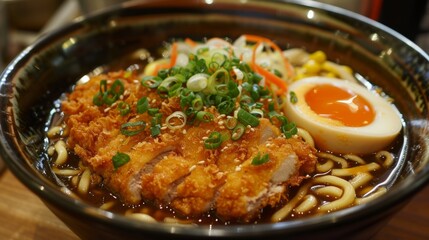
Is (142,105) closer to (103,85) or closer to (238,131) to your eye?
(103,85)

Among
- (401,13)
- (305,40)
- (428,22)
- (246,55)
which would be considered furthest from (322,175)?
(428,22)

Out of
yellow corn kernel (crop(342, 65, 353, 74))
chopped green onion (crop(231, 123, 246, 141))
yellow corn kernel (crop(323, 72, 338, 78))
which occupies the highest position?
yellow corn kernel (crop(342, 65, 353, 74))

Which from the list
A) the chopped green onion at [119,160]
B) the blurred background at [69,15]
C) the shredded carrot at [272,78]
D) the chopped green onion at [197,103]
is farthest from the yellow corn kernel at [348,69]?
the chopped green onion at [119,160]

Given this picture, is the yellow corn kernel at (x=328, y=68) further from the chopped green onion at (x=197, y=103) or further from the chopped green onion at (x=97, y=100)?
the chopped green onion at (x=97, y=100)

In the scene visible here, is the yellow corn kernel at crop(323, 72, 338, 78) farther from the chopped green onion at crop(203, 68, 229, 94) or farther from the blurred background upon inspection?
the blurred background

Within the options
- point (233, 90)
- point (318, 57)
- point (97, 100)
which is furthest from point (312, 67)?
point (97, 100)

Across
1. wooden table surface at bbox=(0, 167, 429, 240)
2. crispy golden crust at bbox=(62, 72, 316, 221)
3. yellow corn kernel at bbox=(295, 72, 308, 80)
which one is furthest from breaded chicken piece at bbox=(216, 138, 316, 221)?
yellow corn kernel at bbox=(295, 72, 308, 80)

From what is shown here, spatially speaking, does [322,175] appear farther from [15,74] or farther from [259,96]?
[15,74]
